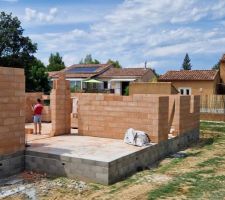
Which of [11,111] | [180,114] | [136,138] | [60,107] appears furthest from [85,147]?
[180,114]

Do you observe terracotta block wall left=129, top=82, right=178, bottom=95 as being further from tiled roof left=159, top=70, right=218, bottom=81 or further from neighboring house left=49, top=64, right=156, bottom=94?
neighboring house left=49, top=64, right=156, bottom=94

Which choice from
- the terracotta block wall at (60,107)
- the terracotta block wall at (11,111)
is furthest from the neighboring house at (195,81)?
the terracotta block wall at (11,111)

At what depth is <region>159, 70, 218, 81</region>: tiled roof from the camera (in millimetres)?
34994

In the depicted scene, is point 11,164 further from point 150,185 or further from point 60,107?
point 60,107

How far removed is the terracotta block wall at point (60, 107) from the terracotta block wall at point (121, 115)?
0.67m

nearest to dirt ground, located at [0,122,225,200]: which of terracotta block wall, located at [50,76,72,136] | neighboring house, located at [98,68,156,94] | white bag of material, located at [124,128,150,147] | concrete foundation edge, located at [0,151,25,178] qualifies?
concrete foundation edge, located at [0,151,25,178]

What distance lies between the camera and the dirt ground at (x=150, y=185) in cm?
798

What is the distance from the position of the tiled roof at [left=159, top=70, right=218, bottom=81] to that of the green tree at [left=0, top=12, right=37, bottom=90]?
13.9 meters

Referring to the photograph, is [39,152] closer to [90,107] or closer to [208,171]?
[90,107]

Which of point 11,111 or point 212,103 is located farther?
point 212,103

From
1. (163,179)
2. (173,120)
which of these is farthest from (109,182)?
(173,120)

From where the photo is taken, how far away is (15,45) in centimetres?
3625

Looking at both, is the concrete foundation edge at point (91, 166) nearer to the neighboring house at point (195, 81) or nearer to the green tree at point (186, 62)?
the neighboring house at point (195, 81)

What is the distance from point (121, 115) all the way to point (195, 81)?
2431 centimetres
